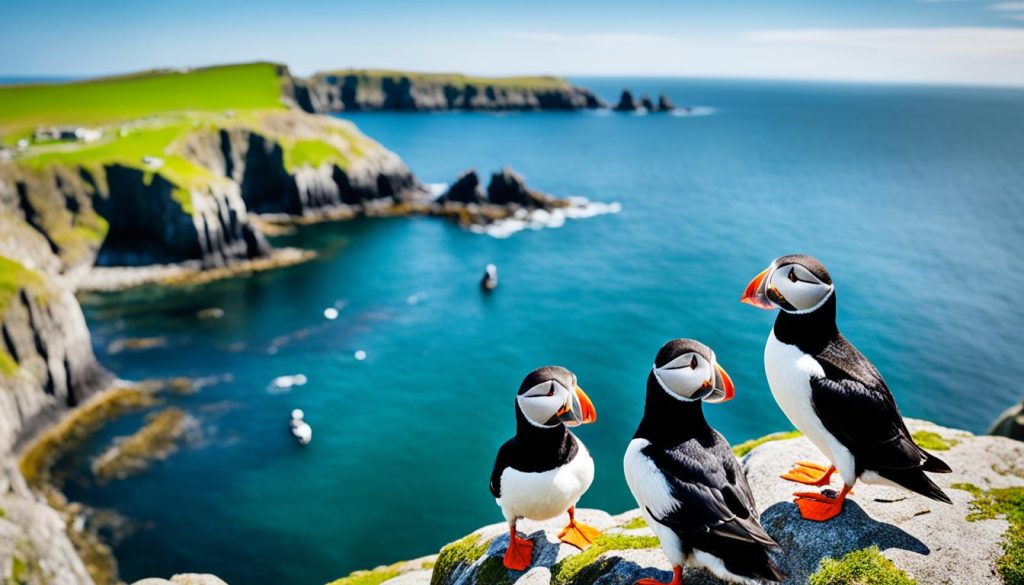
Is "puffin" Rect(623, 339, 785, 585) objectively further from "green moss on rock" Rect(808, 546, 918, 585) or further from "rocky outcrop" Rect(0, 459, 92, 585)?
"rocky outcrop" Rect(0, 459, 92, 585)

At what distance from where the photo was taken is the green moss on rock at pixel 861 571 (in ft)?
27.3

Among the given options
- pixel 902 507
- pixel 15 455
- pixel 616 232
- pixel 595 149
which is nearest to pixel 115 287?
pixel 15 455

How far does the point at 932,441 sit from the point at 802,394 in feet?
17.4

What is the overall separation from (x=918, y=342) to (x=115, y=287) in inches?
3052

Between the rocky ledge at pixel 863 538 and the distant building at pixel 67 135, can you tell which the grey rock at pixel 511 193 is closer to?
the distant building at pixel 67 135

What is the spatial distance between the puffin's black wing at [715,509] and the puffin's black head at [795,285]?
2.52 m

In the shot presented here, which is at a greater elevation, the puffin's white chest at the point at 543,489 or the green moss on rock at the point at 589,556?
the puffin's white chest at the point at 543,489

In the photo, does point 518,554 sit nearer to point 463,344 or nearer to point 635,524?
point 635,524

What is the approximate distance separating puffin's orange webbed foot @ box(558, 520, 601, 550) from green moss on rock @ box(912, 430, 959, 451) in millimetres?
7187

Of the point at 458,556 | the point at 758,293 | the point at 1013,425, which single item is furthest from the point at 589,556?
the point at 1013,425

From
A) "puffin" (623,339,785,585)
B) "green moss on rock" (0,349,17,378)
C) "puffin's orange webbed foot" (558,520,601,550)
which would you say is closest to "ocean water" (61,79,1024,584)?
"green moss on rock" (0,349,17,378)

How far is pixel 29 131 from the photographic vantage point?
3273 inches

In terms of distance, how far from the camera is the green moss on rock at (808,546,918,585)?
8336mm

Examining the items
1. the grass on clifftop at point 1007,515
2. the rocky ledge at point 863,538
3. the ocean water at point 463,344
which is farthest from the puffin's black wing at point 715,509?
the ocean water at point 463,344
